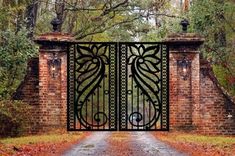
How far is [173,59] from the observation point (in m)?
16.1

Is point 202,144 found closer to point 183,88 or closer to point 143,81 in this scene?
point 183,88

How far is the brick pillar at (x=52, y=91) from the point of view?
16.3 meters

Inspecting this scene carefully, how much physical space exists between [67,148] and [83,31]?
15.0m

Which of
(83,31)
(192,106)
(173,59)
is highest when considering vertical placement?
(83,31)

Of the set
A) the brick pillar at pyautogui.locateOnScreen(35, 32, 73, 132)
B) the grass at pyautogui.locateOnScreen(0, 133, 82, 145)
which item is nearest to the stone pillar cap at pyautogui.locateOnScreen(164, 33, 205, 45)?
the brick pillar at pyautogui.locateOnScreen(35, 32, 73, 132)

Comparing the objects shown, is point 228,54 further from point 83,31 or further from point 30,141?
point 30,141

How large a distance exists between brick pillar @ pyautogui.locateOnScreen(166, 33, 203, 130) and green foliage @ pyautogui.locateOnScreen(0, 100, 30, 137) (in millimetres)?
3987

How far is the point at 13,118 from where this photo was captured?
16.8 metres

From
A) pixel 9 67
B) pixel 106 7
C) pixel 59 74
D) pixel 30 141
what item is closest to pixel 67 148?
pixel 30 141

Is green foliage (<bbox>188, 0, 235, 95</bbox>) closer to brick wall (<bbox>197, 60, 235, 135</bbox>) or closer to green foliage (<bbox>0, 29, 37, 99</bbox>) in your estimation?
brick wall (<bbox>197, 60, 235, 135</bbox>)

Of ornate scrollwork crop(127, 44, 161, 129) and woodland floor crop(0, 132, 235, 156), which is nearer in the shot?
woodland floor crop(0, 132, 235, 156)

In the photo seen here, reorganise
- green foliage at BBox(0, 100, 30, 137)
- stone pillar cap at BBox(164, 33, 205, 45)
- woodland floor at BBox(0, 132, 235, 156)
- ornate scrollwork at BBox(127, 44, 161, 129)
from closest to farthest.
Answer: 1. woodland floor at BBox(0, 132, 235, 156)
2. ornate scrollwork at BBox(127, 44, 161, 129)
3. stone pillar cap at BBox(164, 33, 205, 45)
4. green foliage at BBox(0, 100, 30, 137)

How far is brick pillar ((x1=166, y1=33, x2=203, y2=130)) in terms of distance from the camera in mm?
16125

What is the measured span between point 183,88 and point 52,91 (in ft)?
11.6
